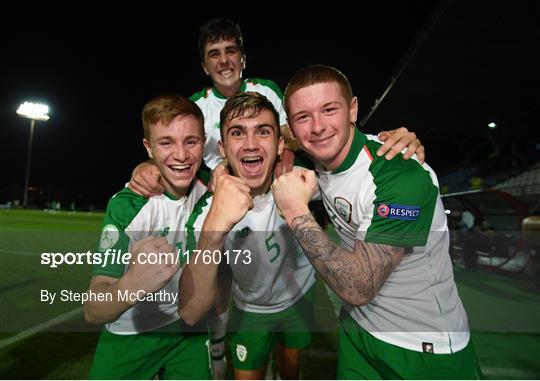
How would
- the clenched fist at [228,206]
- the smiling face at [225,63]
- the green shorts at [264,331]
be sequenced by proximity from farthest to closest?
the smiling face at [225,63], the green shorts at [264,331], the clenched fist at [228,206]

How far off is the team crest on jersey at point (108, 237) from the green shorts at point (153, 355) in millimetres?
557

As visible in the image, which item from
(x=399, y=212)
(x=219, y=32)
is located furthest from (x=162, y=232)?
(x=219, y=32)

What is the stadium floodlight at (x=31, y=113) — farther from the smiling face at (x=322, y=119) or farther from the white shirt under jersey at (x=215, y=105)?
the smiling face at (x=322, y=119)

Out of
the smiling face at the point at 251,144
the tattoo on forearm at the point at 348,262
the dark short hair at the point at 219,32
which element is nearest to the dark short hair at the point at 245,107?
the smiling face at the point at 251,144

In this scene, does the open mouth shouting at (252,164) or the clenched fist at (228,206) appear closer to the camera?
the clenched fist at (228,206)

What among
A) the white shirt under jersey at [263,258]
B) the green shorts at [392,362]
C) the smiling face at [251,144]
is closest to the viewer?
the green shorts at [392,362]

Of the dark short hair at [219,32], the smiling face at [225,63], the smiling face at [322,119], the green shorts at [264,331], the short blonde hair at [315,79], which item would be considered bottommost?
the green shorts at [264,331]

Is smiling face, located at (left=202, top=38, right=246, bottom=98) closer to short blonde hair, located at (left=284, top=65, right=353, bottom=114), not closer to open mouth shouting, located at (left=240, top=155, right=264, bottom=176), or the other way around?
open mouth shouting, located at (left=240, top=155, right=264, bottom=176)

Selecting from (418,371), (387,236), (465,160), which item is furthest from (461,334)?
(465,160)

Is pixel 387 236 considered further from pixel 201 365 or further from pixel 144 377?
pixel 144 377

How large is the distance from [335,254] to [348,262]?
0.21 feet

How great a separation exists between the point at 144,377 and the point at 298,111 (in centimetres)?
171

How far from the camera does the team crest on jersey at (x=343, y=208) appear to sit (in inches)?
79.7

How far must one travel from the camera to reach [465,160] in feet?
81.0
